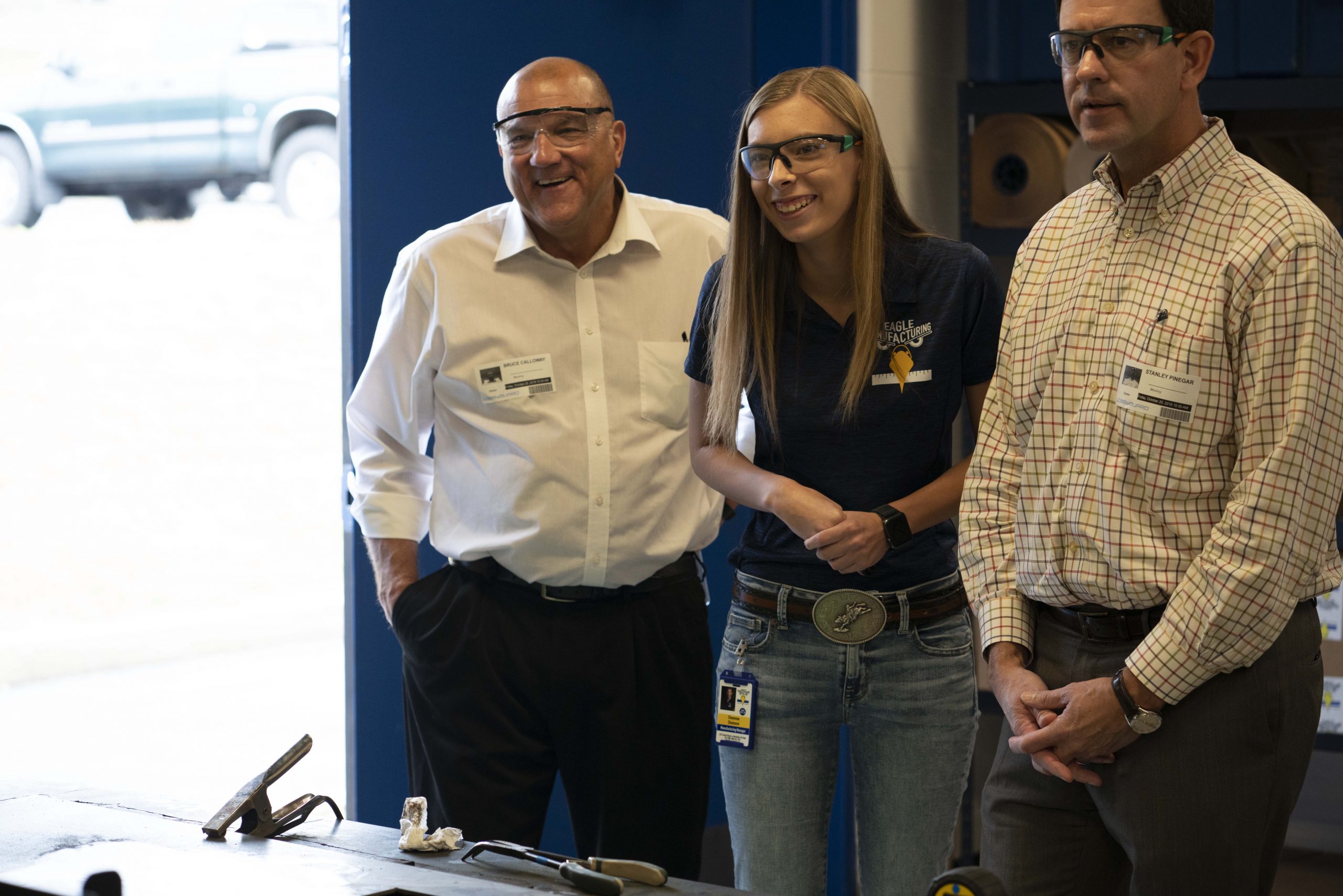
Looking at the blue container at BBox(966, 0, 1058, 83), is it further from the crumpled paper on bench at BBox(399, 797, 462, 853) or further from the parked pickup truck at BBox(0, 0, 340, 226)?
the parked pickup truck at BBox(0, 0, 340, 226)

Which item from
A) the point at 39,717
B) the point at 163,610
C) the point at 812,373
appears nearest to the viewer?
the point at 812,373

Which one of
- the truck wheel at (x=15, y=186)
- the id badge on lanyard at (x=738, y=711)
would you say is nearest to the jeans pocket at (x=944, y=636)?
the id badge on lanyard at (x=738, y=711)

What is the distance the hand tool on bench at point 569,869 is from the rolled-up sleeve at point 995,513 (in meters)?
0.59

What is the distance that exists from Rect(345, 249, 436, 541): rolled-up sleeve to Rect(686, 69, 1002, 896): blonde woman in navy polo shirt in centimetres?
66

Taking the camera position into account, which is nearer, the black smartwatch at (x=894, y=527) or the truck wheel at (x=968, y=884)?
the truck wheel at (x=968, y=884)

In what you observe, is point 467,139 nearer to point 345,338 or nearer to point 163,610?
point 345,338

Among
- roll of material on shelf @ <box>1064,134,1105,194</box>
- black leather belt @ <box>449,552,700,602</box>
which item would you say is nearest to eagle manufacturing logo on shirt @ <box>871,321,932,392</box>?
black leather belt @ <box>449,552,700,602</box>

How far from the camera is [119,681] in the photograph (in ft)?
21.5

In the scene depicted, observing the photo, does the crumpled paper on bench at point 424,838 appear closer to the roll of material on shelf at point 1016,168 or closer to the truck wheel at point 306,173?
the roll of material on shelf at point 1016,168

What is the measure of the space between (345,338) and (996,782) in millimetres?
1778

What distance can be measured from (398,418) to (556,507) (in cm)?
38

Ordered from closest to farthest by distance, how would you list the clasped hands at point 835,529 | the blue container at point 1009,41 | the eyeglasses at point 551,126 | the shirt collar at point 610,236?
the clasped hands at point 835,529, the eyeglasses at point 551,126, the shirt collar at point 610,236, the blue container at point 1009,41

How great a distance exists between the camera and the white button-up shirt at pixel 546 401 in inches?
88.8


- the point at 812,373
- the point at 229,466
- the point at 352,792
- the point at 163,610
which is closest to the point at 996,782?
the point at 812,373
